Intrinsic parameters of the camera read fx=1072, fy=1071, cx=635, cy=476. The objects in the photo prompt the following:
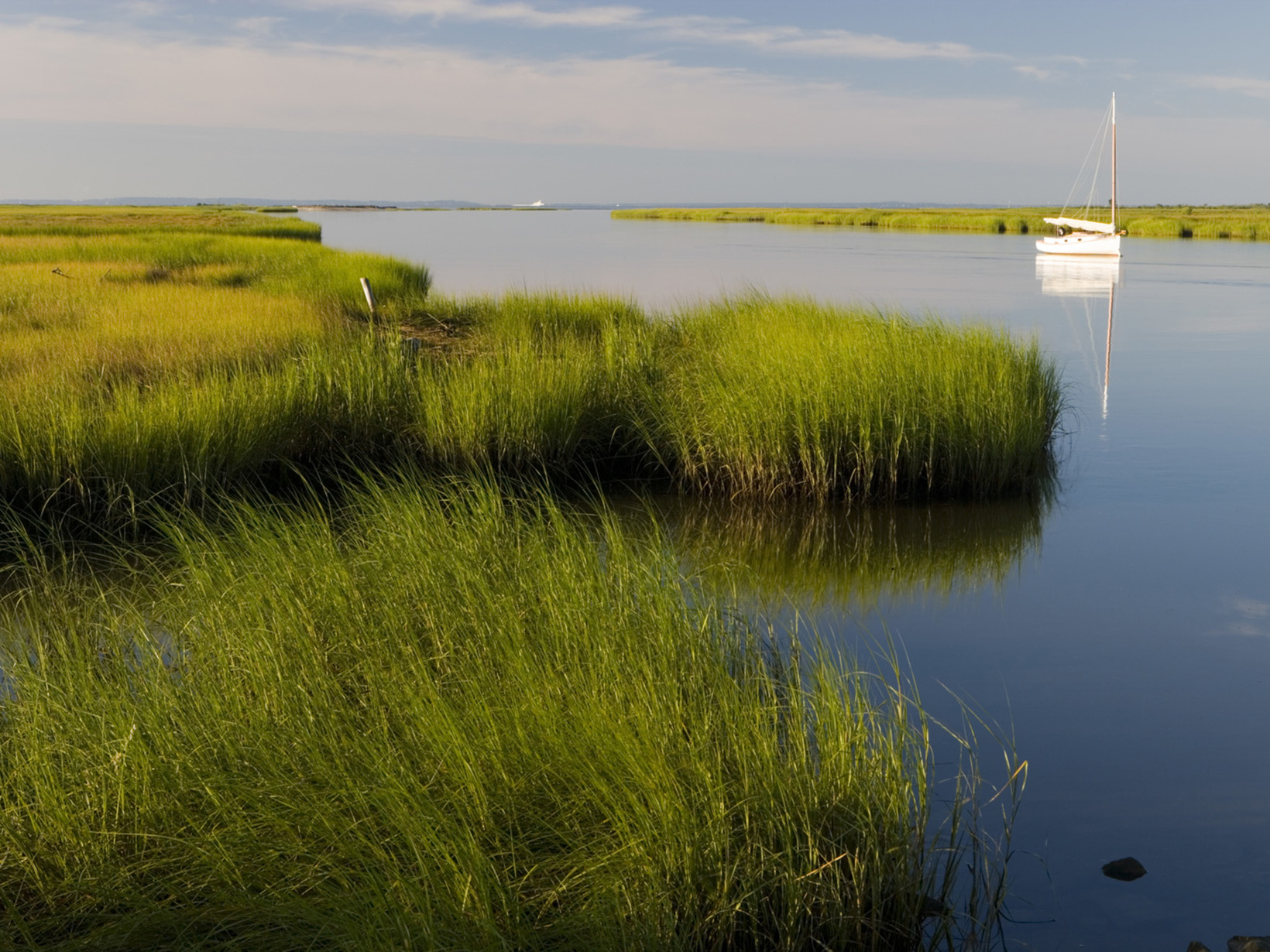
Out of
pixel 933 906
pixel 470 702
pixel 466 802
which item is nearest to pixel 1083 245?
pixel 933 906

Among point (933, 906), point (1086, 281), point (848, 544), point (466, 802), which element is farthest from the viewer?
point (1086, 281)

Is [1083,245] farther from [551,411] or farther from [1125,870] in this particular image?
[1125,870]

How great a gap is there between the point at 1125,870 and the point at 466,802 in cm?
242

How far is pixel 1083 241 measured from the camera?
1554 inches

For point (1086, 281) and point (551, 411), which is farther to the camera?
point (1086, 281)

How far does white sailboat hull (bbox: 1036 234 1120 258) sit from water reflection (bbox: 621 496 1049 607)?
3376 cm

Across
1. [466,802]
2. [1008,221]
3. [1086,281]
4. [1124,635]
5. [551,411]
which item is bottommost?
A: [1124,635]

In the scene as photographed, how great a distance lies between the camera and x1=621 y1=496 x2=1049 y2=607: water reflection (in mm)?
6961

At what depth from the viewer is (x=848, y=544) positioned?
7746 mm

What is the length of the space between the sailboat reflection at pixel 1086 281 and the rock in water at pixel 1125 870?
476 inches

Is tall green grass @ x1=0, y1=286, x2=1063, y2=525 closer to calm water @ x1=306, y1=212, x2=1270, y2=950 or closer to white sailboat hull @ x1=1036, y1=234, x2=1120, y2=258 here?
calm water @ x1=306, y1=212, x2=1270, y2=950

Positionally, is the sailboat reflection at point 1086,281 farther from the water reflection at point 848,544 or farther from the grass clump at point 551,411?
the water reflection at point 848,544

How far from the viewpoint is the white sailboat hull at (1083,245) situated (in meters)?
38.6

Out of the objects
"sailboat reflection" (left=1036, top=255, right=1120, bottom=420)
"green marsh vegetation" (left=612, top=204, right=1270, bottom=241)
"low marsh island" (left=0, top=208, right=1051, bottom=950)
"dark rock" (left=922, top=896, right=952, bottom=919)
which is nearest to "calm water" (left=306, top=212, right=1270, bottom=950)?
"low marsh island" (left=0, top=208, right=1051, bottom=950)
